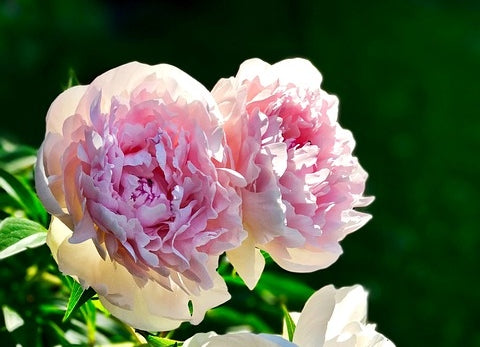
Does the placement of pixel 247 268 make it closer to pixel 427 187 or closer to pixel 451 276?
pixel 451 276

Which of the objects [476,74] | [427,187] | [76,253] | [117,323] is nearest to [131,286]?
[76,253]

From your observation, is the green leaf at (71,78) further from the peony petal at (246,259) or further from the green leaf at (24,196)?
the peony petal at (246,259)

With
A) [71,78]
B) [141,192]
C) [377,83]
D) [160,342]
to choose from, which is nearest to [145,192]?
[141,192]

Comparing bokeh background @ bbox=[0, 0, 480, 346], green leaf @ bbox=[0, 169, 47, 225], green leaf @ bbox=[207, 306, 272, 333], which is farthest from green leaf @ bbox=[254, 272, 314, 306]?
bokeh background @ bbox=[0, 0, 480, 346]

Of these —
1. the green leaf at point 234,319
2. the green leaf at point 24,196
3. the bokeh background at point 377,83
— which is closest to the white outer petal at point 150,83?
the green leaf at point 24,196

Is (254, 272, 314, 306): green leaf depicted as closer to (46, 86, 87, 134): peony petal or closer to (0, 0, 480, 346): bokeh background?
(46, 86, 87, 134): peony petal

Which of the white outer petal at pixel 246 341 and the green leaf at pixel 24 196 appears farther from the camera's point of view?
the green leaf at pixel 24 196
